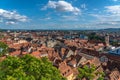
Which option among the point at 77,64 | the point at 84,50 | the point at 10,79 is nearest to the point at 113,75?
the point at 77,64

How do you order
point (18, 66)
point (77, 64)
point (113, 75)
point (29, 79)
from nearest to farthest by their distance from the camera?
point (29, 79) < point (18, 66) < point (113, 75) < point (77, 64)

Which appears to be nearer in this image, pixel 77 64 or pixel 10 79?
pixel 10 79

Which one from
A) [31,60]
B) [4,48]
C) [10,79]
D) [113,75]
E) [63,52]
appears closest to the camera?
[10,79]

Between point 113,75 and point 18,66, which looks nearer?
point 18,66

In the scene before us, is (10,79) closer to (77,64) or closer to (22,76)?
(22,76)

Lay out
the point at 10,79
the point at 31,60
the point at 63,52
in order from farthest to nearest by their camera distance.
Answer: the point at 63,52, the point at 31,60, the point at 10,79

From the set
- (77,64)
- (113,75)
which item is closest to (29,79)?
(113,75)

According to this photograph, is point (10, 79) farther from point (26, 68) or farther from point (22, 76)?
point (26, 68)

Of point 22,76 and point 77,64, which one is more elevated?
point 22,76

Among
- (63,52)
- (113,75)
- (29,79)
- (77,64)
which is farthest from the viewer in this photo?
(63,52)
